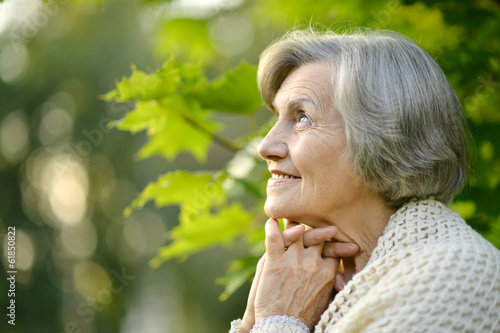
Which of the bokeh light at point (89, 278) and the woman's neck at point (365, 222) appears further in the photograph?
the bokeh light at point (89, 278)

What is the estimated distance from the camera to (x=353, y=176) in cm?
147

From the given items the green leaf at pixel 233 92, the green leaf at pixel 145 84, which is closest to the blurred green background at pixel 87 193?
the green leaf at pixel 233 92

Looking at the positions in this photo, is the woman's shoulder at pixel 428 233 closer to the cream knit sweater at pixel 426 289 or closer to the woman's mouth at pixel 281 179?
the cream knit sweater at pixel 426 289

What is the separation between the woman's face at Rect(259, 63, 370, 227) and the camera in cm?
147

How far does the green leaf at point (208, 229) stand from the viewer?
215cm

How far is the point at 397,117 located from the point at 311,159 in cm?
26

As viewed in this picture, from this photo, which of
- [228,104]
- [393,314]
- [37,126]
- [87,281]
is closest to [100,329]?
[87,281]

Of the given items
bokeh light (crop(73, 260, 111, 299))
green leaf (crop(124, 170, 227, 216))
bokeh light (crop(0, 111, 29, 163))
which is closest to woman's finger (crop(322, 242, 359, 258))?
green leaf (crop(124, 170, 227, 216))

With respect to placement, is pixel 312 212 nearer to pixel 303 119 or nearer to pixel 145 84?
pixel 303 119

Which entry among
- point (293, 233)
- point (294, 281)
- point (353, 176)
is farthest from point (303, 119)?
point (294, 281)

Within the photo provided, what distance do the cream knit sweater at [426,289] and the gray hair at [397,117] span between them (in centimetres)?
16

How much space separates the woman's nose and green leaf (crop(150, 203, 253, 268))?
0.66 meters

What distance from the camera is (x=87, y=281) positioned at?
9.69m

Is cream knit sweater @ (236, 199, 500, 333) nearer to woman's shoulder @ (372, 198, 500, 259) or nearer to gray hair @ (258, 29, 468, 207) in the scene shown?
woman's shoulder @ (372, 198, 500, 259)
